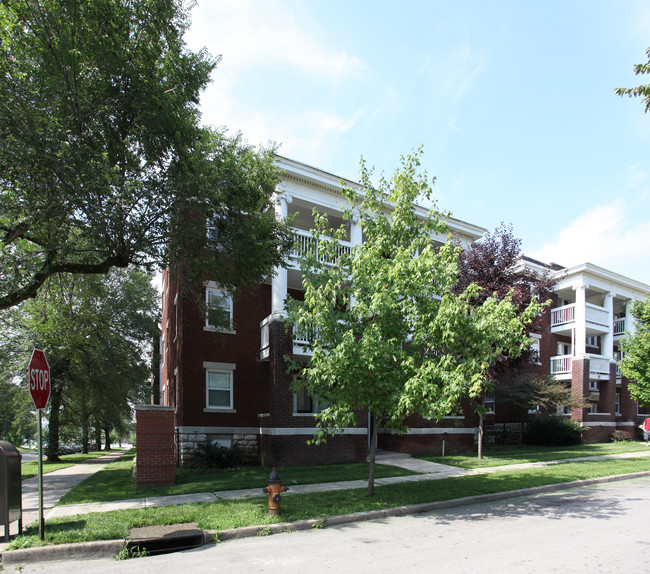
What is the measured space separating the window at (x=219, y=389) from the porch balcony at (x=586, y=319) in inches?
792

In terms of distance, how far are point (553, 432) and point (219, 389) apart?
1640 centimetres

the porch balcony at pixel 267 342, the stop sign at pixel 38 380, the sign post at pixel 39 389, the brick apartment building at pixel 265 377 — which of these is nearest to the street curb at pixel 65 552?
the sign post at pixel 39 389

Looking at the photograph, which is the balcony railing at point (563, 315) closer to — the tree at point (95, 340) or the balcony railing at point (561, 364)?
the balcony railing at point (561, 364)

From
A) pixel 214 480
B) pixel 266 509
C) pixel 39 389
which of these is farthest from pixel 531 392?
pixel 39 389

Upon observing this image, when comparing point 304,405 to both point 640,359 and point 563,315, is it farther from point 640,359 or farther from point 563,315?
point 563,315

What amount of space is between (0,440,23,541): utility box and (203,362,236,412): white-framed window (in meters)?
9.71

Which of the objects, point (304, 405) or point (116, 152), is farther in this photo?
point (304, 405)

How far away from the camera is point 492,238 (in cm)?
1920

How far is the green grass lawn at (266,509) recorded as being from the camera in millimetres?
7542

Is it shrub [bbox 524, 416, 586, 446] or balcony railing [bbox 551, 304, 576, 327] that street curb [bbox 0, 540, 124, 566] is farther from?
balcony railing [bbox 551, 304, 576, 327]

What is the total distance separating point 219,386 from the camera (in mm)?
17984

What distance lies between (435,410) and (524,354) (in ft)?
41.0

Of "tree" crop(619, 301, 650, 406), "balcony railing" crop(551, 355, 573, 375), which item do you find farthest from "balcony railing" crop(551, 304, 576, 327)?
"tree" crop(619, 301, 650, 406)

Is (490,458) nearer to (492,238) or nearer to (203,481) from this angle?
(492,238)
